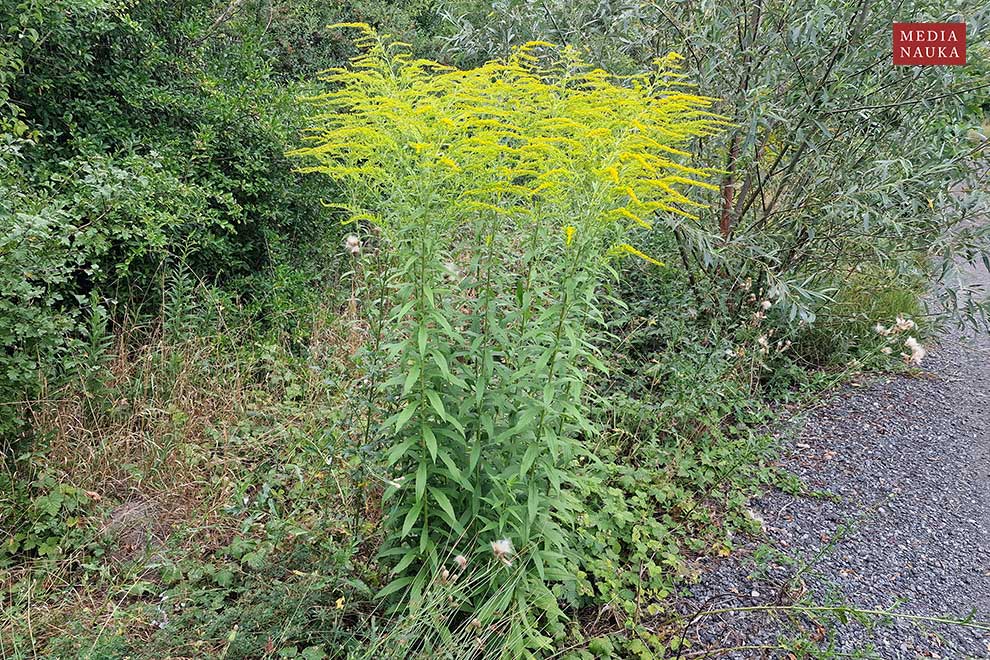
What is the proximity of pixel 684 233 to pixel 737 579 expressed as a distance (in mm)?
2230

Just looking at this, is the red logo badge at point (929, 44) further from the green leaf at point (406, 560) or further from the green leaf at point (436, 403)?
the green leaf at point (406, 560)

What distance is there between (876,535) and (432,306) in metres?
2.63

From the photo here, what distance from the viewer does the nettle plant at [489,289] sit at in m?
2.04

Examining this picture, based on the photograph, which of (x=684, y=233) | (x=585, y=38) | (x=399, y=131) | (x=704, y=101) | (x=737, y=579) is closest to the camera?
(x=399, y=131)

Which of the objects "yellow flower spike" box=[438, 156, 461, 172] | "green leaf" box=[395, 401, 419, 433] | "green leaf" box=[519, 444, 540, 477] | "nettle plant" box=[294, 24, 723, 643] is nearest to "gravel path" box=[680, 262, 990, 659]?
"nettle plant" box=[294, 24, 723, 643]

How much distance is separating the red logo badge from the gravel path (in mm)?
2173

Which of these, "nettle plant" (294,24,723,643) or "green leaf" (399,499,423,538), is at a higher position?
"nettle plant" (294,24,723,643)

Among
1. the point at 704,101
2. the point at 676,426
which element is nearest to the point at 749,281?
the point at 676,426

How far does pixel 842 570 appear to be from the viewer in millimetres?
2928

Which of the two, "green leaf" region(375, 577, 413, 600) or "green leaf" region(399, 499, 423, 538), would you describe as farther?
"green leaf" region(375, 577, 413, 600)

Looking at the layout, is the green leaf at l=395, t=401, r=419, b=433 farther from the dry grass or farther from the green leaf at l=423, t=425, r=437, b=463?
the dry grass

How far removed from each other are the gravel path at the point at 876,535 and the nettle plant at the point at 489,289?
0.93 meters

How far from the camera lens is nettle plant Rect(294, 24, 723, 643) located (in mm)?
2037

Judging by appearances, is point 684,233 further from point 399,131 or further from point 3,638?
point 3,638
